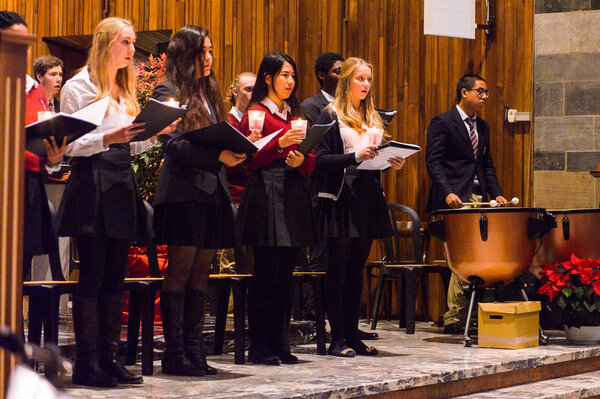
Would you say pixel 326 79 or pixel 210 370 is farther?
pixel 326 79

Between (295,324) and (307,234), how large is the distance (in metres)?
1.23

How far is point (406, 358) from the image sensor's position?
169 inches

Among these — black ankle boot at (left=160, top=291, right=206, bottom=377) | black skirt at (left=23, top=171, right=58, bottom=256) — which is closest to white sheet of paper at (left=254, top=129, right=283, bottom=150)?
black ankle boot at (left=160, top=291, right=206, bottom=377)

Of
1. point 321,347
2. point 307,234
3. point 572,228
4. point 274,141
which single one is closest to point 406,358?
point 321,347

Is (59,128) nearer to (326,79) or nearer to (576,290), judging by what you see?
(326,79)

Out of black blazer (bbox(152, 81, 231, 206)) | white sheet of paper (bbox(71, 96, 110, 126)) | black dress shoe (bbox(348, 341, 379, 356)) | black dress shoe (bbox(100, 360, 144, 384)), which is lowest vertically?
black dress shoe (bbox(348, 341, 379, 356))

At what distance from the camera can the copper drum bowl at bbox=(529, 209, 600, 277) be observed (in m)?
5.29

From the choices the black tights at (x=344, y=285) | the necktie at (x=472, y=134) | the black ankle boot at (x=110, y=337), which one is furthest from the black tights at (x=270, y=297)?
the necktie at (x=472, y=134)

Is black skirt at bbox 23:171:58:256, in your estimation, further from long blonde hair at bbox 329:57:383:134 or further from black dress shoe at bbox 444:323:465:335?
black dress shoe at bbox 444:323:465:335

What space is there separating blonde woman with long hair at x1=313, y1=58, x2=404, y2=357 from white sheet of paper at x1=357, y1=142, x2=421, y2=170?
0.13 feet

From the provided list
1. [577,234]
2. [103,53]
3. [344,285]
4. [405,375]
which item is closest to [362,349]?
[344,285]

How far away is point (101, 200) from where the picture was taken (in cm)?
326

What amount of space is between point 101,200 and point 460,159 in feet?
9.85

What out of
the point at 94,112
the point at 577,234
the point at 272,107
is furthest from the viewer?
the point at 577,234
